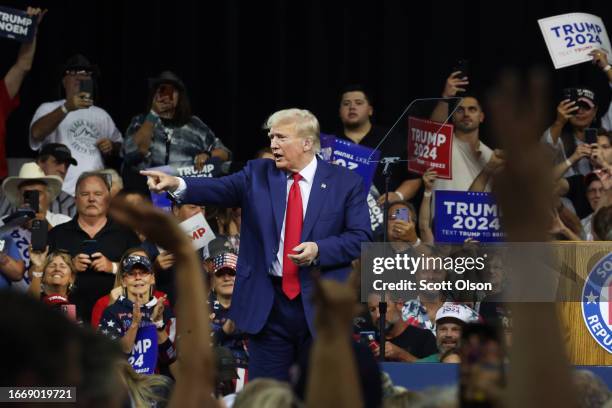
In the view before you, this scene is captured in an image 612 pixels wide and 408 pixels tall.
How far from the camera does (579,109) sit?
30.4 ft

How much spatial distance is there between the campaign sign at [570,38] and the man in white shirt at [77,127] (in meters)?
3.39

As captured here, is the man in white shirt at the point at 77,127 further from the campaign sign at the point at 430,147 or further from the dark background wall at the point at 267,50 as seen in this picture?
the campaign sign at the point at 430,147

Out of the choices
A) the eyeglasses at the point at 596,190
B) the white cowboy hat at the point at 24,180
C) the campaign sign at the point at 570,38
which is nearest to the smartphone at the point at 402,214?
the eyeglasses at the point at 596,190

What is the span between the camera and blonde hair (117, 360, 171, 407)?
518cm

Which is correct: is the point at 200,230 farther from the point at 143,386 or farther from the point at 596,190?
the point at 143,386

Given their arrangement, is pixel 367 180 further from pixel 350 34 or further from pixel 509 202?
pixel 509 202

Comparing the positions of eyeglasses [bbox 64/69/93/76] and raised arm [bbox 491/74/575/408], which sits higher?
eyeglasses [bbox 64/69/93/76]

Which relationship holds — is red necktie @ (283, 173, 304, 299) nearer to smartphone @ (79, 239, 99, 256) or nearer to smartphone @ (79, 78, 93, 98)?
smartphone @ (79, 239, 99, 256)

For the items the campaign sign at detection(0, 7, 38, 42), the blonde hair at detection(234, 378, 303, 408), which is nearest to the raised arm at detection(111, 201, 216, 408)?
the blonde hair at detection(234, 378, 303, 408)

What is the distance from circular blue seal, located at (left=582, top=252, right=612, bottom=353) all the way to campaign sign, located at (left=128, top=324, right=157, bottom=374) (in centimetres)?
237

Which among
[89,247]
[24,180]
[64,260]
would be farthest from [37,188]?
[64,260]

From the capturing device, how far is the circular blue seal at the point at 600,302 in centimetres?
622

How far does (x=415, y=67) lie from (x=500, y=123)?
8.77 m

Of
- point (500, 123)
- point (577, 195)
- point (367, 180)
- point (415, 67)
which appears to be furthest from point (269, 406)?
point (415, 67)
